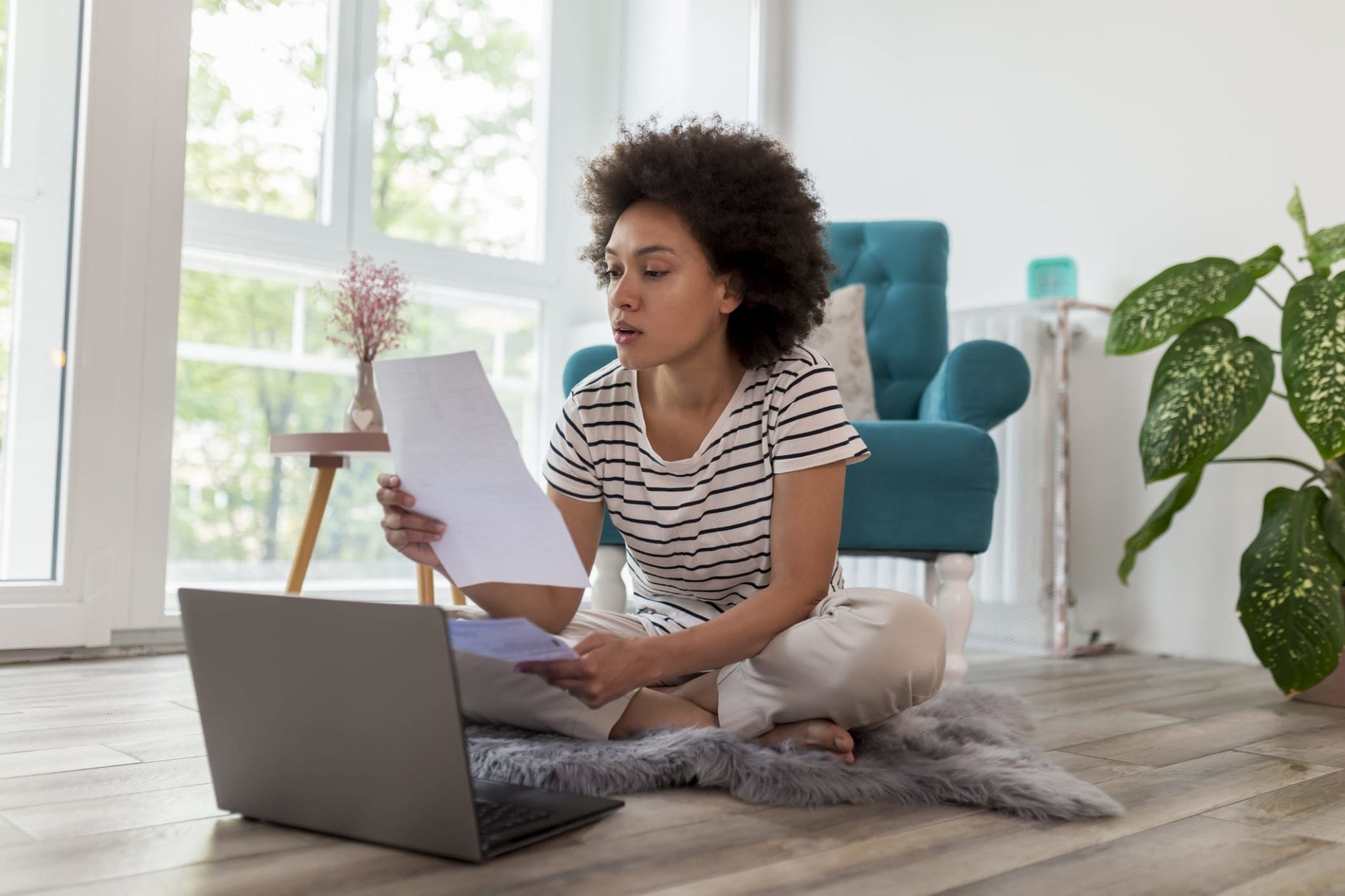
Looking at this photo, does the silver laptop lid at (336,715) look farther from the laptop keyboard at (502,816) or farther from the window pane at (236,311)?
the window pane at (236,311)

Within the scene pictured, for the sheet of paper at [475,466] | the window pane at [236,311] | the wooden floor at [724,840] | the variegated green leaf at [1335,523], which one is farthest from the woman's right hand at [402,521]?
the window pane at [236,311]

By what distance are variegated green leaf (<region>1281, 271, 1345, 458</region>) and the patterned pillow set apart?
0.78m

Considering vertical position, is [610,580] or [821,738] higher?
[610,580]

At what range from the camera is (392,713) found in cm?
91

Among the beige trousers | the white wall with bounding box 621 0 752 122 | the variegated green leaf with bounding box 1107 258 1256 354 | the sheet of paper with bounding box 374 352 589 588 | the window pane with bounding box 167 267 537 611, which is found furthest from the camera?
the white wall with bounding box 621 0 752 122

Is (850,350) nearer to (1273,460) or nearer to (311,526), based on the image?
(1273,460)

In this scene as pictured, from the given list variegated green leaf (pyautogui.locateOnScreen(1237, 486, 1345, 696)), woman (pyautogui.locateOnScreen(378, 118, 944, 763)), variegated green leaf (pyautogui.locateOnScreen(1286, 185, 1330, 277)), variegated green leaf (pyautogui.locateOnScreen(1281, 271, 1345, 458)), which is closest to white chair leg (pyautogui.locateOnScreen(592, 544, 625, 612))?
woman (pyautogui.locateOnScreen(378, 118, 944, 763))

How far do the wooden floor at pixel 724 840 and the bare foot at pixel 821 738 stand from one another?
0.14 meters

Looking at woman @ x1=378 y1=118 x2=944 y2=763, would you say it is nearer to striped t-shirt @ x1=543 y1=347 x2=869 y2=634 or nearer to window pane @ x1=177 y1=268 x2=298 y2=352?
striped t-shirt @ x1=543 y1=347 x2=869 y2=634

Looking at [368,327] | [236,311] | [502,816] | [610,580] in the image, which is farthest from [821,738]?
[236,311]

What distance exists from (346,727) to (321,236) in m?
2.30

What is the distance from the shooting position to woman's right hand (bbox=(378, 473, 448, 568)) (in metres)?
1.12

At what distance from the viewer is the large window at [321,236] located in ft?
9.46

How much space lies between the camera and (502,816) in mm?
1015
